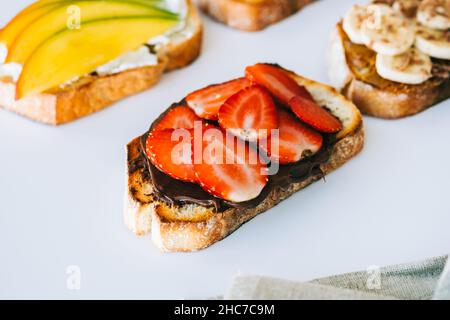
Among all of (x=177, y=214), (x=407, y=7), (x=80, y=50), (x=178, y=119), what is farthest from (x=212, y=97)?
(x=407, y=7)

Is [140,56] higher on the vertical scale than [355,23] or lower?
lower

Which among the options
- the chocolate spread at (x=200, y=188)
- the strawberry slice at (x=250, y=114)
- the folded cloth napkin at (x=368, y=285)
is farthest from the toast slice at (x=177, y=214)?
the folded cloth napkin at (x=368, y=285)

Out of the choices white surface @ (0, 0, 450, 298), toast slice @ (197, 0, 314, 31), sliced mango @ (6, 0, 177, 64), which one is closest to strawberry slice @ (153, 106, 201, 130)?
white surface @ (0, 0, 450, 298)

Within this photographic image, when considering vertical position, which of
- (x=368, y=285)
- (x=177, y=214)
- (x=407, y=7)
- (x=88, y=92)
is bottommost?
(x=368, y=285)

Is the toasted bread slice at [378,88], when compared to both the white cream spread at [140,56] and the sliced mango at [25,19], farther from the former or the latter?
the sliced mango at [25,19]

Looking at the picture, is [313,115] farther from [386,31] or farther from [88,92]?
[88,92]
